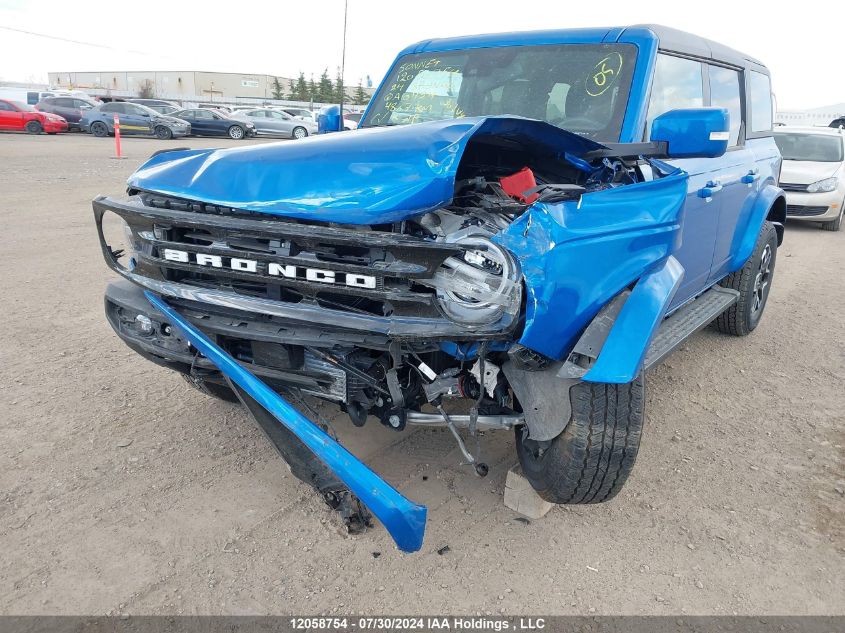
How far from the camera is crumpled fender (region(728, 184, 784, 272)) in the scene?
14.5ft

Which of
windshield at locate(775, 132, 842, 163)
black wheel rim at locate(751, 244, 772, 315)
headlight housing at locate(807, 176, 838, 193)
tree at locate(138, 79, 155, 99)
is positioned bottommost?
tree at locate(138, 79, 155, 99)

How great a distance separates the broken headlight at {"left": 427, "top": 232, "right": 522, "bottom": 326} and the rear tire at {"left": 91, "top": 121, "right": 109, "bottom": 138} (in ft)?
82.4

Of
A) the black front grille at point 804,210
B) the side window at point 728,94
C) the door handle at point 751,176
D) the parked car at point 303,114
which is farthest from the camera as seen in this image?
the parked car at point 303,114

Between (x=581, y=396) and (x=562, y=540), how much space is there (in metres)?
0.71

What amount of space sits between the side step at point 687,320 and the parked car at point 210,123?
80.5ft

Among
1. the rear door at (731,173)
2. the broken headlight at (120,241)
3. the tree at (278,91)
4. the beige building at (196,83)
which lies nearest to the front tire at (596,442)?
the broken headlight at (120,241)

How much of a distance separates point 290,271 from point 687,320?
8.21ft

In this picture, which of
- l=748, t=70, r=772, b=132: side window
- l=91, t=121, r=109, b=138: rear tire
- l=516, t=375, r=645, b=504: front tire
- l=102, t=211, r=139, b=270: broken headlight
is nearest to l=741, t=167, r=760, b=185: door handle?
l=748, t=70, r=772, b=132: side window

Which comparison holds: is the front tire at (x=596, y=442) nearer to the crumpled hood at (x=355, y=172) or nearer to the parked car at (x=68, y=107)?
the crumpled hood at (x=355, y=172)

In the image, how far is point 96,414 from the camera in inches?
133

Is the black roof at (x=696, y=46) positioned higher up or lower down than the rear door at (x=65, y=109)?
higher up

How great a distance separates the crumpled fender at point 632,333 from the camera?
206 centimetres

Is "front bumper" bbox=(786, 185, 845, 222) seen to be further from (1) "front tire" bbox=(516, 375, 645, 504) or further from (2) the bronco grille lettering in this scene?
(2) the bronco grille lettering

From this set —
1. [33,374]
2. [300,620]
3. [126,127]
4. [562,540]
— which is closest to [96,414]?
[33,374]
